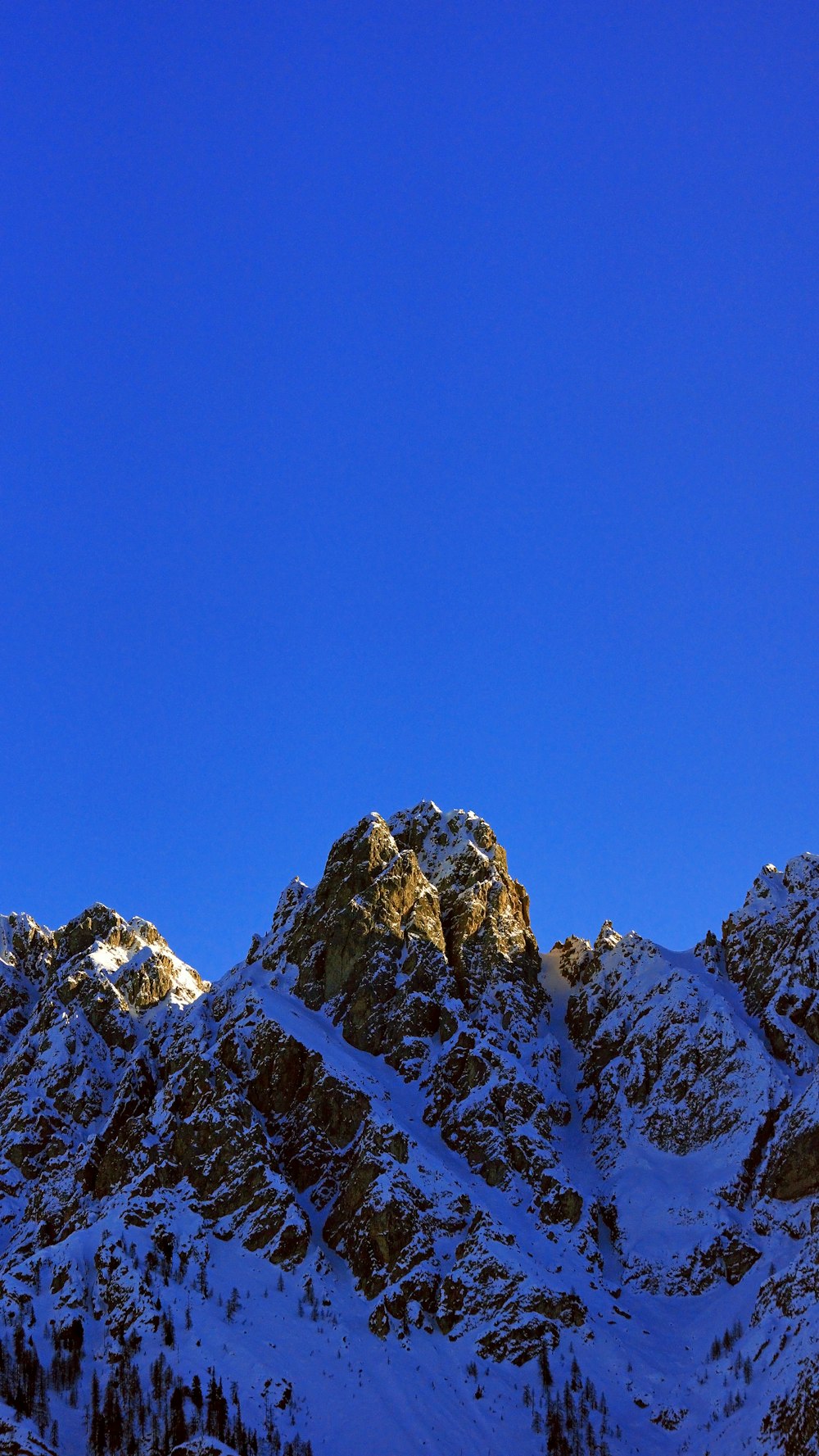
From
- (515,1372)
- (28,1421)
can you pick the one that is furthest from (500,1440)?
(28,1421)

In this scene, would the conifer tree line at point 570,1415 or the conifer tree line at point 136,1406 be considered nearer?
the conifer tree line at point 136,1406

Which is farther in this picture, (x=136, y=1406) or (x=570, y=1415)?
(x=136, y=1406)

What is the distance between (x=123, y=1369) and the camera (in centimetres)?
19612

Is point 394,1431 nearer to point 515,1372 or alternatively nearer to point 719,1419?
point 515,1372

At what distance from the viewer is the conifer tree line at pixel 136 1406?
18125 cm

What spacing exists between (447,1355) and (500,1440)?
15.2 metres

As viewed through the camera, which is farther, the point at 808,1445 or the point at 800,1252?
the point at 800,1252

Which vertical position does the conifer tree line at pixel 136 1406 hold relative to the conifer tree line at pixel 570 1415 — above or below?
above

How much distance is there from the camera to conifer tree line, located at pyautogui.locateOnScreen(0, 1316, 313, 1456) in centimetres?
18125

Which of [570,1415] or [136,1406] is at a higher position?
[136,1406]

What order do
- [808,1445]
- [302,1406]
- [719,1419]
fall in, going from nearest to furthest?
[808,1445]
[719,1419]
[302,1406]

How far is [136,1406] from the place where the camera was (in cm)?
18850

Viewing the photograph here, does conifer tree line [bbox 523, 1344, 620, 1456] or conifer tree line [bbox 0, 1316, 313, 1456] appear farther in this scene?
conifer tree line [bbox 523, 1344, 620, 1456]

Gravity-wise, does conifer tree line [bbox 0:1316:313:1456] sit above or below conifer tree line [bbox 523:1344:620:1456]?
above
